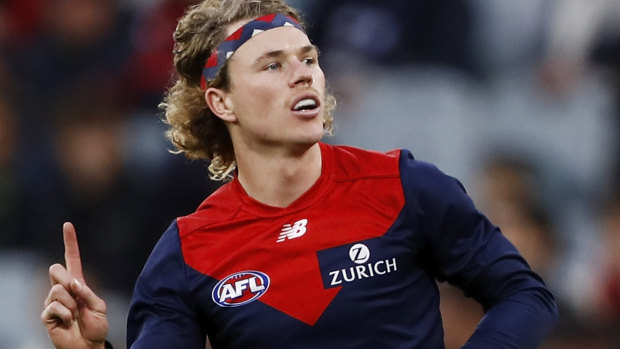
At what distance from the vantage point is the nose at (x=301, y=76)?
3.40 meters

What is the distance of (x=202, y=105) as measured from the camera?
12.6ft

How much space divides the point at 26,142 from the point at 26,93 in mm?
317

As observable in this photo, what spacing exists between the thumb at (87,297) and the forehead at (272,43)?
0.92 meters

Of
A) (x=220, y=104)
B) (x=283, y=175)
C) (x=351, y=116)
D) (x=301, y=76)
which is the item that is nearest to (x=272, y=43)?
(x=301, y=76)

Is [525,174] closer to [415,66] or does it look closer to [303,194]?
[415,66]

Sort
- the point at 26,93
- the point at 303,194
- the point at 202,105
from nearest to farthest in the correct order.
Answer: the point at 303,194 < the point at 202,105 < the point at 26,93

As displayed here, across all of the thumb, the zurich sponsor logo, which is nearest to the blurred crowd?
the thumb

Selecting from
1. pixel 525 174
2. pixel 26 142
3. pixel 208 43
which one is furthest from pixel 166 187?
pixel 208 43

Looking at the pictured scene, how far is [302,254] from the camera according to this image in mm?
3320

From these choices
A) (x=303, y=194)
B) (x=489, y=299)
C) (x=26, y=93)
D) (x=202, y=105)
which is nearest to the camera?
(x=489, y=299)

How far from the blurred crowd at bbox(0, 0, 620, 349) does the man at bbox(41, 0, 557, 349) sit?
251cm

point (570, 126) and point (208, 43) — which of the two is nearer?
point (208, 43)

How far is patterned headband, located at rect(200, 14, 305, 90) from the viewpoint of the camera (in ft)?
11.6

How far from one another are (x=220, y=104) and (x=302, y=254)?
669 millimetres
